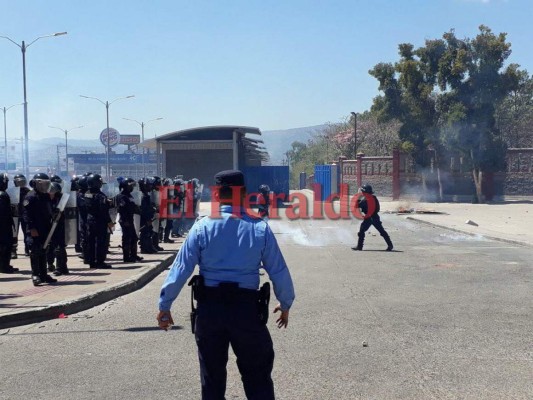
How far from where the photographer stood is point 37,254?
10.5 meters

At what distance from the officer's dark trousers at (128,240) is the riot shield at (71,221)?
3.17 ft

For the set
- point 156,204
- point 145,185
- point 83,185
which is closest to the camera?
point 83,185

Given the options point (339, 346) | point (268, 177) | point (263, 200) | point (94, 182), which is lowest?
point (339, 346)

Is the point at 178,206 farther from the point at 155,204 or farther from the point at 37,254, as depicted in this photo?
the point at 37,254

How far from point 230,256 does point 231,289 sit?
21cm

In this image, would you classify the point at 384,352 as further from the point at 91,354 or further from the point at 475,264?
the point at 475,264

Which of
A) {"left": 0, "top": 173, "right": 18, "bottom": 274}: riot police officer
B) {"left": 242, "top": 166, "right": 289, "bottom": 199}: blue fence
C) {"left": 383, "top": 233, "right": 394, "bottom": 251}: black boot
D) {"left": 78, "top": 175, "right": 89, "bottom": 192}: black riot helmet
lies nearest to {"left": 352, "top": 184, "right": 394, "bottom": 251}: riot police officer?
{"left": 383, "top": 233, "right": 394, "bottom": 251}: black boot

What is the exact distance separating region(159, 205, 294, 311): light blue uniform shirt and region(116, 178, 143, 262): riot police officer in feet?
31.4

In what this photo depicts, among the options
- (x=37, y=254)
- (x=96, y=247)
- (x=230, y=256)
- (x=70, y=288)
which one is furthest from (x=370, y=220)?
(x=230, y=256)

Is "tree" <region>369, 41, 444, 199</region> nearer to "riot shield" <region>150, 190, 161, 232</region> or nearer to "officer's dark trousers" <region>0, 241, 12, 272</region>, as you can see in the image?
"riot shield" <region>150, 190, 161, 232</region>

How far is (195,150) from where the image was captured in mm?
49656

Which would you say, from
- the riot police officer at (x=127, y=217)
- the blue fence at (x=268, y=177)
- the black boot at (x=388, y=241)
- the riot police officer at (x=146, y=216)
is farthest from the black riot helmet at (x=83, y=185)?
the blue fence at (x=268, y=177)

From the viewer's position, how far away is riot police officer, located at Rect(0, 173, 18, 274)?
11.9 metres

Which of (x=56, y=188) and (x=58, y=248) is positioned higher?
(x=56, y=188)
